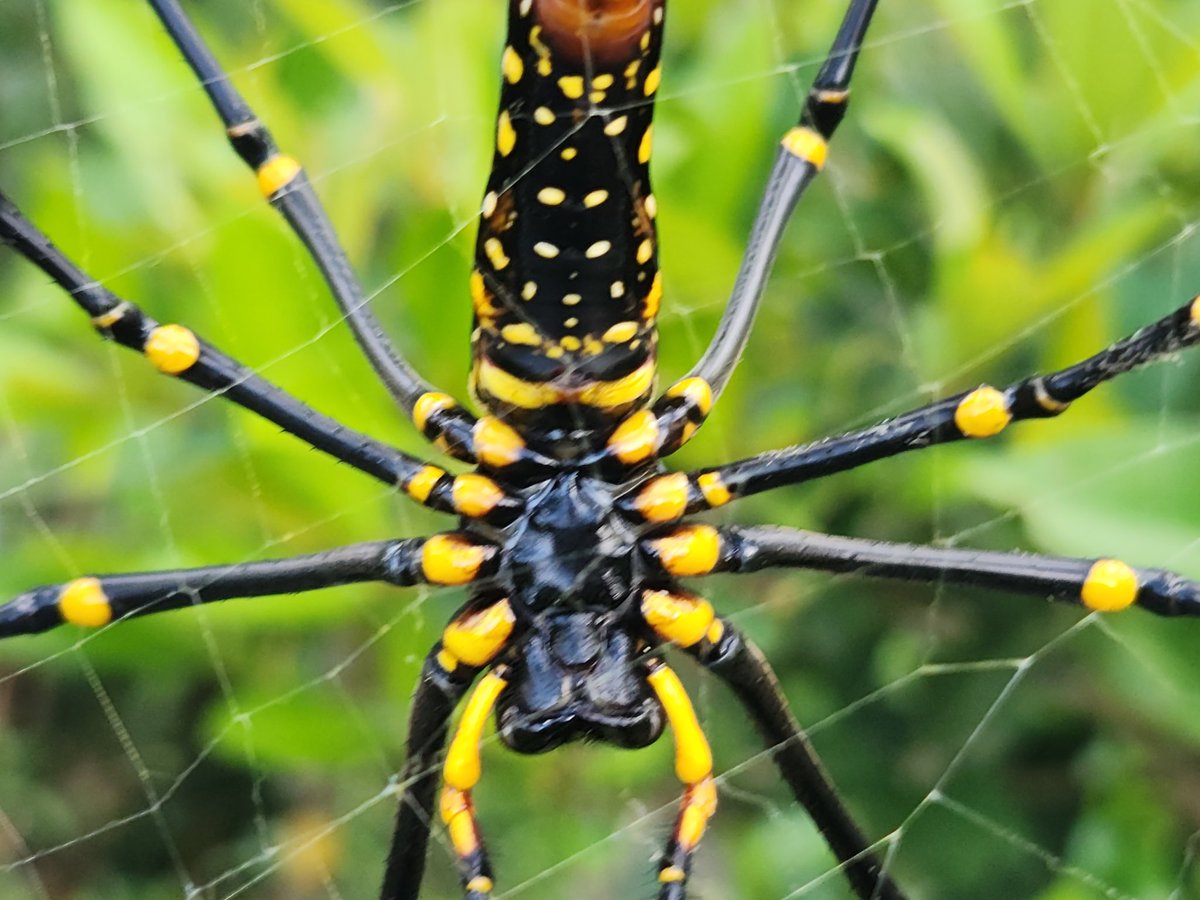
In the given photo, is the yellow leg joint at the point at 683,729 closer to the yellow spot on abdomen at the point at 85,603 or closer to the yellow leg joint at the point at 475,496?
the yellow leg joint at the point at 475,496

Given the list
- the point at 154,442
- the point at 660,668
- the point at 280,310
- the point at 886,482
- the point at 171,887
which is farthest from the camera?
the point at 171,887

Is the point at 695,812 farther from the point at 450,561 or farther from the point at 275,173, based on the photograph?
the point at 275,173

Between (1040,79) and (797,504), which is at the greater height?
(1040,79)

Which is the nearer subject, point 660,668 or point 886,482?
point 660,668

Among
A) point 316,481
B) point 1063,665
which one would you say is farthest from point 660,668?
point 1063,665

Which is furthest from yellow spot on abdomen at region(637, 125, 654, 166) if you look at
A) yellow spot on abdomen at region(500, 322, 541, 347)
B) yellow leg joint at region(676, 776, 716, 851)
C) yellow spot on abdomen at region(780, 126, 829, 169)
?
yellow leg joint at region(676, 776, 716, 851)

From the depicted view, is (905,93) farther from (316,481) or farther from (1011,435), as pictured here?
(316,481)

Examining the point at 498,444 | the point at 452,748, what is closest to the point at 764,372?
the point at 498,444
